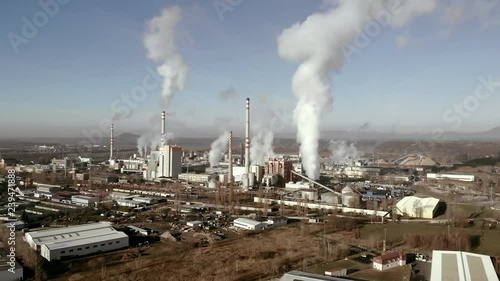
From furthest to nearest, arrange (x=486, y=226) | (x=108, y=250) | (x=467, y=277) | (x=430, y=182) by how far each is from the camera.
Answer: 1. (x=430, y=182)
2. (x=486, y=226)
3. (x=108, y=250)
4. (x=467, y=277)

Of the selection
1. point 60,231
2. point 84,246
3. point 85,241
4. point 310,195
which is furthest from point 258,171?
point 84,246

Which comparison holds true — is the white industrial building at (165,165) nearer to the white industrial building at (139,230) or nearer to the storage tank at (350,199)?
the storage tank at (350,199)

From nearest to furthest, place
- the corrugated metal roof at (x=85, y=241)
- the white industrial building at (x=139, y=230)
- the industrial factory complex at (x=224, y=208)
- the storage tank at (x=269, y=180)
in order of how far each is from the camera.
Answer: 1. the corrugated metal roof at (x=85, y=241)
2. the industrial factory complex at (x=224, y=208)
3. the white industrial building at (x=139, y=230)
4. the storage tank at (x=269, y=180)

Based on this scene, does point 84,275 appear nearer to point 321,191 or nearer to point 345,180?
point 321,191

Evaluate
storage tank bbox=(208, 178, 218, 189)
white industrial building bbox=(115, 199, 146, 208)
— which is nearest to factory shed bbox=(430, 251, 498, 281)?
white industrial building bbox=(115, 199, 146, 208)

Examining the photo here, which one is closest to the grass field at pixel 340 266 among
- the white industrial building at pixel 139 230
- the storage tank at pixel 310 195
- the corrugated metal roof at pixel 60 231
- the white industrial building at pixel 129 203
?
the white industrial building at pixel 139 230

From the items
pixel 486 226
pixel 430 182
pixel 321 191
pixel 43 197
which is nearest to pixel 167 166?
pixel 43 197
